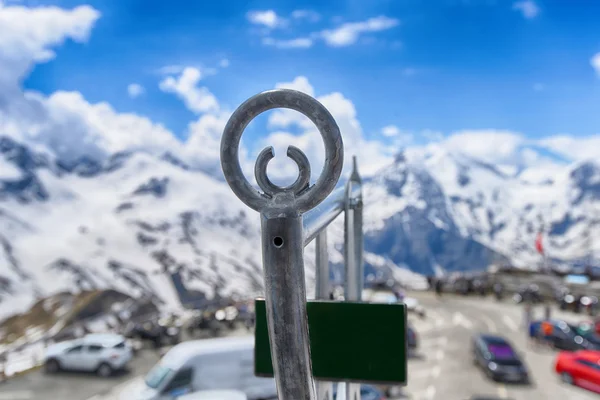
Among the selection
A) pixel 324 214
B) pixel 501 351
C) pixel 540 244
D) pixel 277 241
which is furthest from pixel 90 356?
pixel 540 244

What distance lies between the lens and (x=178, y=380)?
12.8 m

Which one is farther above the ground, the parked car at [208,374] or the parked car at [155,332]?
the parked car at [208,374]

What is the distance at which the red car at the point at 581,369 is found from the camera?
1834 cm

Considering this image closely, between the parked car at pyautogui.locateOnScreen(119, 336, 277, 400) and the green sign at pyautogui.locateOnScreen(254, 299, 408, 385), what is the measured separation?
8.32 m

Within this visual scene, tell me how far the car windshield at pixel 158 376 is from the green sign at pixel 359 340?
9.07 metres

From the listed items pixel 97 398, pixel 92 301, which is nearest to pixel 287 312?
pixel 97 398

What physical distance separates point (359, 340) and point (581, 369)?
17.3m

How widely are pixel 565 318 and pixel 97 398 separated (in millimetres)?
27089

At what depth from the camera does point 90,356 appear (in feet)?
59.9

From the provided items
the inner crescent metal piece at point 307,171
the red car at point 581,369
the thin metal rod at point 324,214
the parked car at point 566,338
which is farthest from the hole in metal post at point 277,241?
the parked car at point 566,338

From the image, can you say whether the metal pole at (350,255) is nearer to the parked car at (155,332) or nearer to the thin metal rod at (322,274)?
the thin metal rod at (322,274)

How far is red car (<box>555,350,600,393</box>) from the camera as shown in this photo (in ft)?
60.2

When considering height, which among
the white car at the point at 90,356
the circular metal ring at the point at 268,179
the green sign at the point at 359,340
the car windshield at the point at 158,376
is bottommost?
the white car at the point at 90,356

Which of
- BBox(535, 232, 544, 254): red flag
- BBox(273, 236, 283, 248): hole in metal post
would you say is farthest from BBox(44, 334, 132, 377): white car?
BBox(535, 232, 544, 254): red flag
